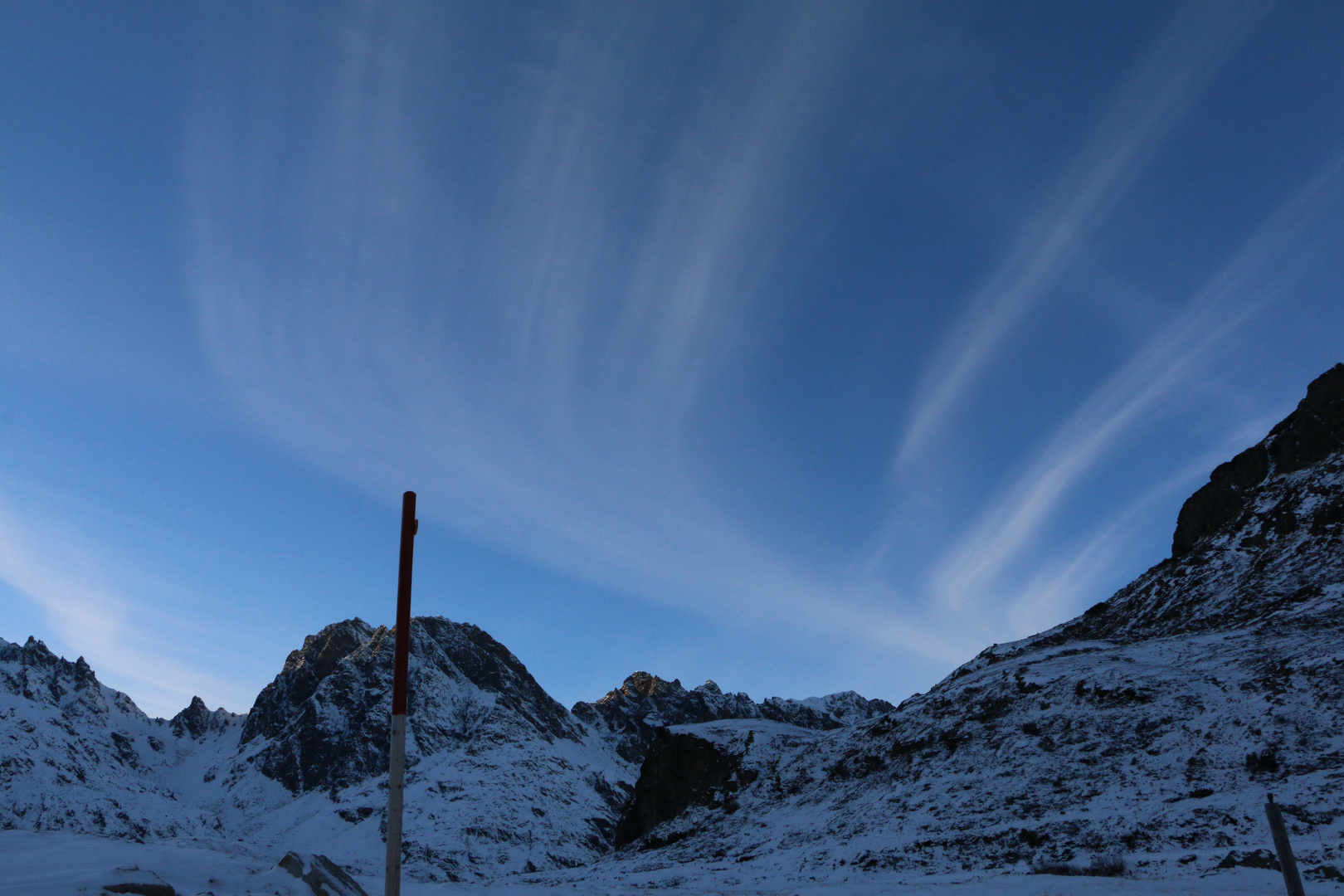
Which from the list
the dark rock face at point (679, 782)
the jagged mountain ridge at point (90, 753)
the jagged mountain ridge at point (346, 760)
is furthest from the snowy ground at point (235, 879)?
the jagged mountain ridge at point (90, 753)

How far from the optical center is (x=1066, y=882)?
783 inches

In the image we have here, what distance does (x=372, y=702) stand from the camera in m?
157

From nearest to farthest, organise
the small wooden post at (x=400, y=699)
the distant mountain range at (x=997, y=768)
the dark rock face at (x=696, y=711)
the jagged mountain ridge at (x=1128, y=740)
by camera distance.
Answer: the small wooden post at (x=400, y=699) < the jagged mountain ridge at (x=1128, y=740) < the distant mountain range at (x=997, y=768) < the dark rock face at (x=696, y=711)

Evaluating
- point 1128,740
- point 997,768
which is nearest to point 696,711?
point 997,768

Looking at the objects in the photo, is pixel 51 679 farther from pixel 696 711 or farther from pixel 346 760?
pixel 696 711

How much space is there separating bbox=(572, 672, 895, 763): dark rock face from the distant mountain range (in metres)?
38.4

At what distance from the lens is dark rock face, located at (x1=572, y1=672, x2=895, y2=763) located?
17662cm

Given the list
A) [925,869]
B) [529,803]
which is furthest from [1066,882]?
[529,803]

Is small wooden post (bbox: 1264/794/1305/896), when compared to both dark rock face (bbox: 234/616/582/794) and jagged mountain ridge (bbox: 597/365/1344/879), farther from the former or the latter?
dark rock face (bbox: 234/616/582/794)

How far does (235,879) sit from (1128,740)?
35.3 meters

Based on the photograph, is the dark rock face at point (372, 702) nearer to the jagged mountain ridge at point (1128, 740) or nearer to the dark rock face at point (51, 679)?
the dark rock face at point (51, 679)

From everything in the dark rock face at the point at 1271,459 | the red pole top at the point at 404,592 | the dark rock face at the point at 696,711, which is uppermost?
the dark rock face at the point at 1271,459

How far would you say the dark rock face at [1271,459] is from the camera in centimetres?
6094

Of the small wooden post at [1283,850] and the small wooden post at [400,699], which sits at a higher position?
the small wooden post at [400,699]
